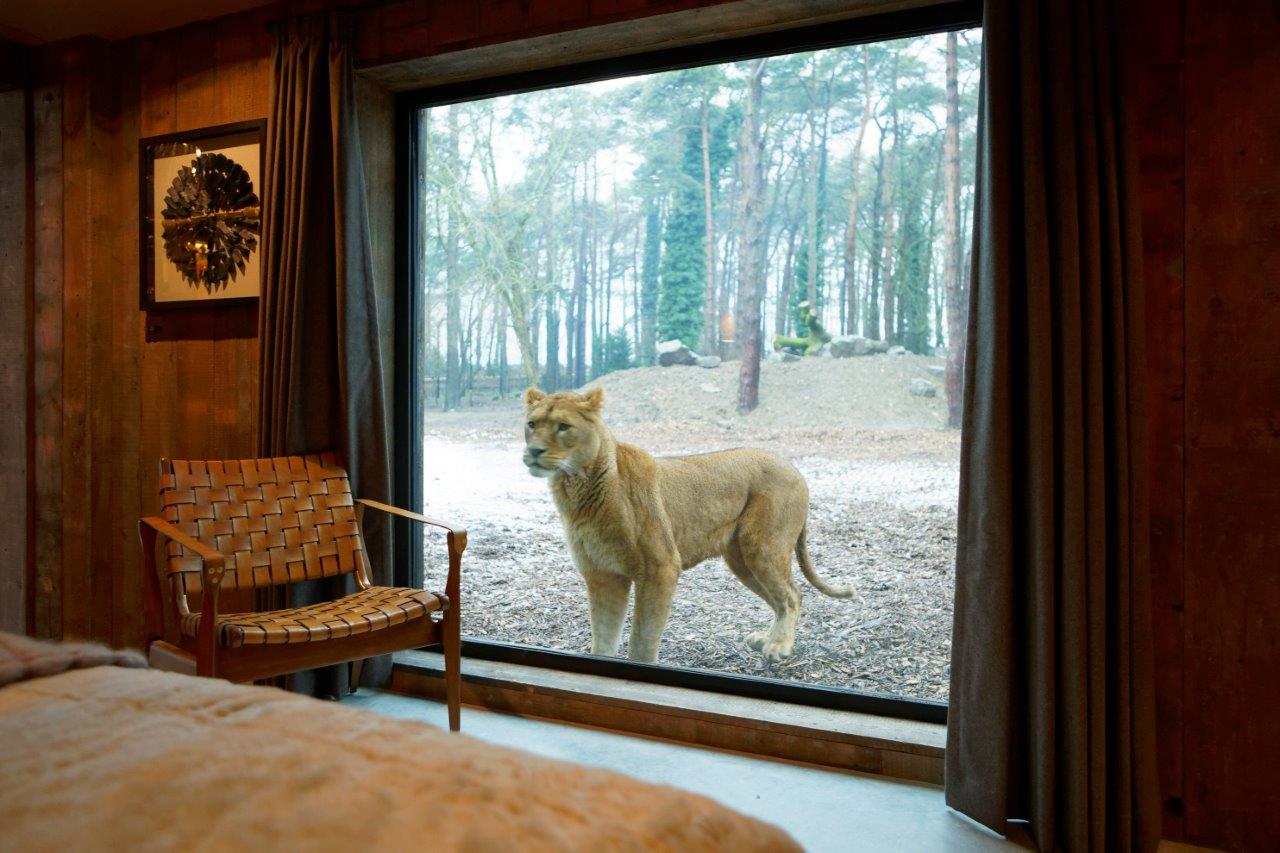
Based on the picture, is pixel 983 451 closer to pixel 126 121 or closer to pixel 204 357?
pixel 204 357

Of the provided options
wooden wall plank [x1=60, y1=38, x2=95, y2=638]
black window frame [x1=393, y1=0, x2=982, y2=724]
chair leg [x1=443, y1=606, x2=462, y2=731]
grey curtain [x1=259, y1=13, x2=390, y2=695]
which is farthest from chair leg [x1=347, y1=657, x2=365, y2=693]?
wooden wall plank [x1=60, y1=38, x2=95, y2=638]

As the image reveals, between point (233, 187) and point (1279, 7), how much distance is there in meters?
3.30

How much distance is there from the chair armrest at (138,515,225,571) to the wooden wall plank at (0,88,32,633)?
1.67m

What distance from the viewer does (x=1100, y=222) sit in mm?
2027

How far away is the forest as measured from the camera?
2.59 meters

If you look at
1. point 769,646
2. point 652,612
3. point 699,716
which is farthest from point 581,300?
point 699,716

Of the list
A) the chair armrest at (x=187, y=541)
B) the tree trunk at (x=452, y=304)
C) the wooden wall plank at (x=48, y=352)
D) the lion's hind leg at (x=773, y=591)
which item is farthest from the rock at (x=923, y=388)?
the wooden wall plank at (x=48, y=352)

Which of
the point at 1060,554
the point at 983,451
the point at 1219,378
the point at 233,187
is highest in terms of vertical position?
the point at 233,187

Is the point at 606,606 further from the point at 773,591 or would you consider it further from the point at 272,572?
the point at 272,572

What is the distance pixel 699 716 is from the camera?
2.62m

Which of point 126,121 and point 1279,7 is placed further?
point 126,121

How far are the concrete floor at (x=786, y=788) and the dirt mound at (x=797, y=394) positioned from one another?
3.45 ft

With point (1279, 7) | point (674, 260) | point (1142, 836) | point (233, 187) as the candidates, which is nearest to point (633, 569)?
Answer: point (674, 260)

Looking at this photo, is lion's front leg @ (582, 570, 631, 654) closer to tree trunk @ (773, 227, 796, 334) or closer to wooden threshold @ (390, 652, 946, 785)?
wooden threshold @ (390, 652, 946, 785)
